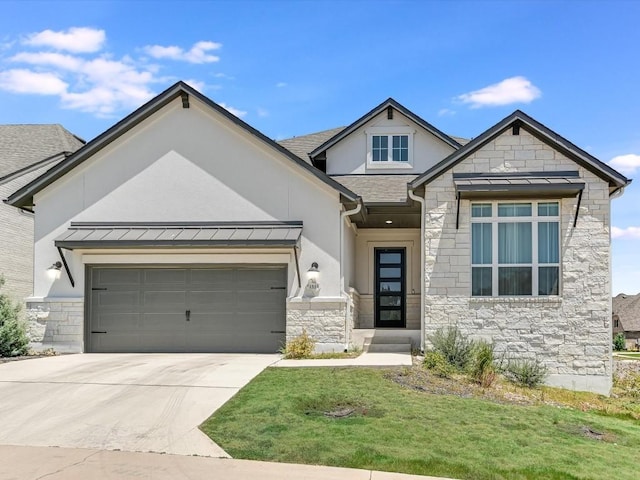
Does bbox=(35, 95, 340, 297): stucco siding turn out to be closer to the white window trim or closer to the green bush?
the green bush

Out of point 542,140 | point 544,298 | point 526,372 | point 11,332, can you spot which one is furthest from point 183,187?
point 526,372

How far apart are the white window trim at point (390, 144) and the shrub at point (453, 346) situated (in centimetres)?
687

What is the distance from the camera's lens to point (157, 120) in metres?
17.4

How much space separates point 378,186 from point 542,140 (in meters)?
5.03

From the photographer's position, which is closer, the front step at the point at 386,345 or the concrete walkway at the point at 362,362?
the concrete walkway at the point at 362,362

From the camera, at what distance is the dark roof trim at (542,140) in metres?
15.5

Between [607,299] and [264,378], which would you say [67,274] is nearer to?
[264,378]

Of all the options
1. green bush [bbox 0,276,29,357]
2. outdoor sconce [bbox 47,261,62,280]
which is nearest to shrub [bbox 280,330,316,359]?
outdoor sconce [bbox 47,261,62,280]

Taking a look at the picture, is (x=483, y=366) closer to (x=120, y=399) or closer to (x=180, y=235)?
(x=120, y=399)

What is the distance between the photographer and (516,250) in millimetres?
15766

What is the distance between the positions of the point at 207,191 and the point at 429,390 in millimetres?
8123

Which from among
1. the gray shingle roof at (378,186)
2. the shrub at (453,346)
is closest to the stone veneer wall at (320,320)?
the shrub at (453,346)

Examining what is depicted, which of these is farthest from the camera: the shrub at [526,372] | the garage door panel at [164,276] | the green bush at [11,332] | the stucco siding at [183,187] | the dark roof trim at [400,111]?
the dark roof trim at [400,111]

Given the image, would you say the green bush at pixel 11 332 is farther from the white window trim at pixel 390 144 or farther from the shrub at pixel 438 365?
the white window trim at pixel 390 144
